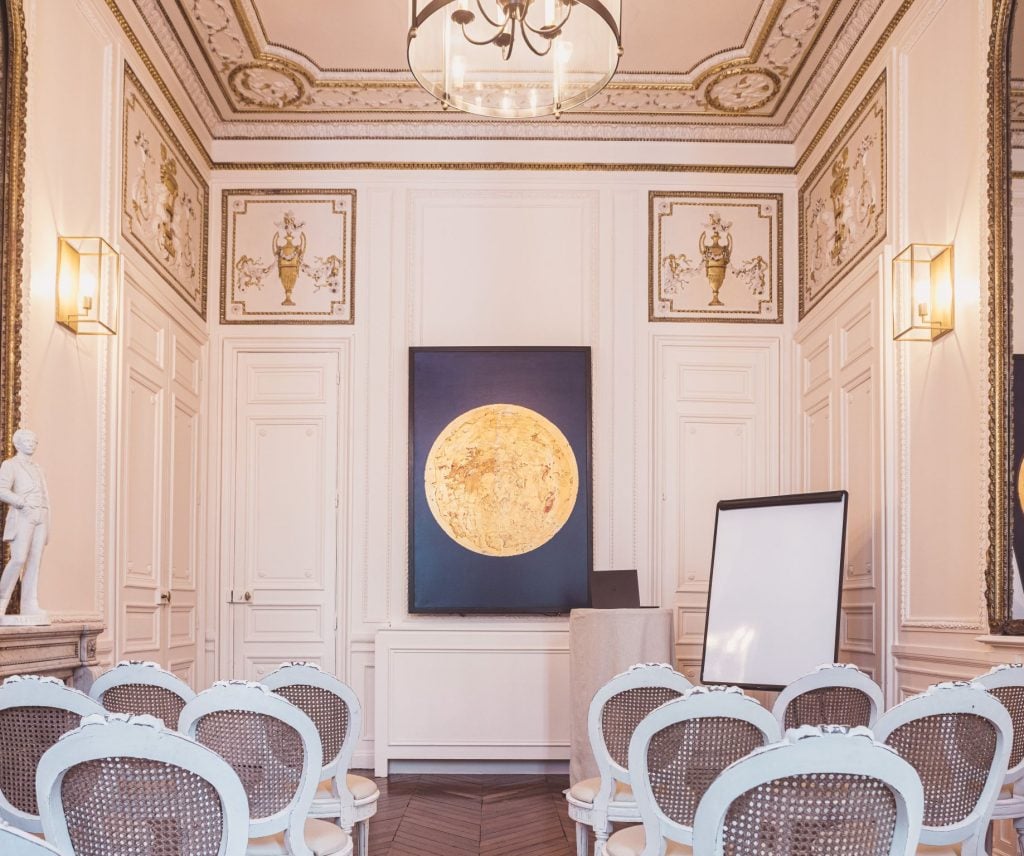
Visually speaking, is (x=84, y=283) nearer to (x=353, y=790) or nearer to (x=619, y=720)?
(x=353, y=790)

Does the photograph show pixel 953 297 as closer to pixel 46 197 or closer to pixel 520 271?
pixel 520 271

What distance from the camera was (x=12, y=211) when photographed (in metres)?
Result: 4.28

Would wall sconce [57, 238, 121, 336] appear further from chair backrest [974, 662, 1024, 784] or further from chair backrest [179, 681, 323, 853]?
chair backrest [974, 662, 1024, 784]

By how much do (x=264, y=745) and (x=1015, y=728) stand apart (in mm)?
2094

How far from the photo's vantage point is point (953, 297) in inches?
187

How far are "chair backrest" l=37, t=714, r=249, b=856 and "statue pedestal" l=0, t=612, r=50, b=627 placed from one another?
6.81ft

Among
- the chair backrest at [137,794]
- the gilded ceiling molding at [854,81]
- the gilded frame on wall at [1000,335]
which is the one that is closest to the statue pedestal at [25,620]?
the chair backrest at [137,794]

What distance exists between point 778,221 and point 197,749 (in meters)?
6.33

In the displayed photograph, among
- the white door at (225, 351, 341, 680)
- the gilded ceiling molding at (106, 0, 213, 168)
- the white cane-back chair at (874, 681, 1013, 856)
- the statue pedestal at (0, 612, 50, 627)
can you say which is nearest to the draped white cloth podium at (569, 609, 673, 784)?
the white door at (225, 351, 341, 680)

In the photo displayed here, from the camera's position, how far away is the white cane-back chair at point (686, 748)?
2.53 meters

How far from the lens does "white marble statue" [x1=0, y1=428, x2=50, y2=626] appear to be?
3850mm

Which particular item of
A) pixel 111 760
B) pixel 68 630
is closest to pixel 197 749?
pixel 111 760

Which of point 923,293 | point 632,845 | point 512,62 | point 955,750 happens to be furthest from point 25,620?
point 923,293

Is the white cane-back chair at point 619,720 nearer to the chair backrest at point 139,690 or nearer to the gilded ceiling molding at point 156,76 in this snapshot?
the chair backrest at point 139,690
